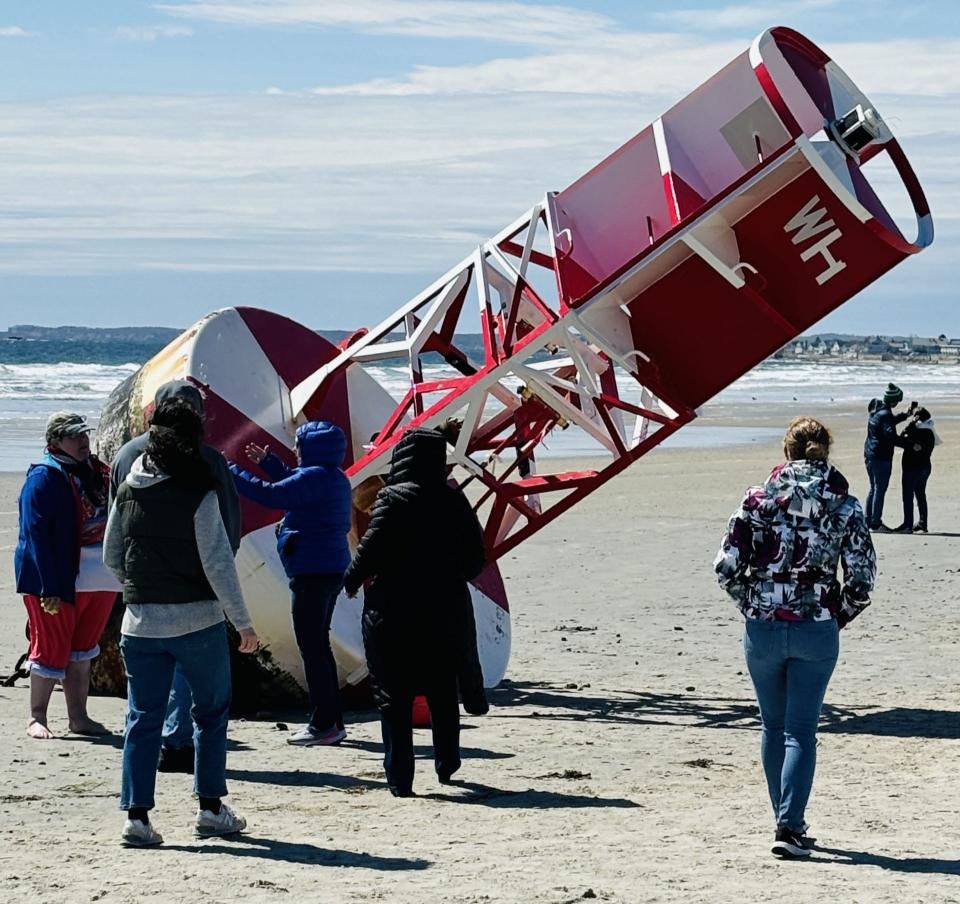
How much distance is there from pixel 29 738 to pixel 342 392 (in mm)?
3031

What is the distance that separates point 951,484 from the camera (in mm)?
25344

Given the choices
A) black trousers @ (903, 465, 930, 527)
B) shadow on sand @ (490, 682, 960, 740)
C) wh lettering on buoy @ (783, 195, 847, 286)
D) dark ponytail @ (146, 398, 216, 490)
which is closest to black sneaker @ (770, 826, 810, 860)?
dark ponytail @ (146, 398, 216, 490)

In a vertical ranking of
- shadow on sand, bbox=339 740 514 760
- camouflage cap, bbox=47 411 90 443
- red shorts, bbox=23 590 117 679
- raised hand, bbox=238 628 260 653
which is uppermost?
camouflage cap, bbox=47 411 90 443

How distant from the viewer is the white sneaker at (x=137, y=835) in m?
6.60

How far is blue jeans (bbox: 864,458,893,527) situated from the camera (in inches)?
761

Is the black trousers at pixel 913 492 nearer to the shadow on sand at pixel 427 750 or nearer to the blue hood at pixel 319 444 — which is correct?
the shadow on sand at pixel 427 750

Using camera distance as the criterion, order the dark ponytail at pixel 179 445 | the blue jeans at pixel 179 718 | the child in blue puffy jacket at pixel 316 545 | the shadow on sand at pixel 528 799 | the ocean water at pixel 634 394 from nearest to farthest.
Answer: the dark ponytail at pixel 179 445
the shadow on sand at pixel 528 799
the blue jeans at pixel 179 718
the child in blue puffy jacket at pixel 316 545
the ocean water at pixel 634 394

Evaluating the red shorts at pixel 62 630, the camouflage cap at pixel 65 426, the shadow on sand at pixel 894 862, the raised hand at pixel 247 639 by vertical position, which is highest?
the camouflage cap at pixel 65 426

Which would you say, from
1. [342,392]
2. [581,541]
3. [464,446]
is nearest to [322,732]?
[464,446]

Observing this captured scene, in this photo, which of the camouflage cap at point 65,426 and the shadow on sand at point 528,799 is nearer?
the shadow on sand at point 528,799

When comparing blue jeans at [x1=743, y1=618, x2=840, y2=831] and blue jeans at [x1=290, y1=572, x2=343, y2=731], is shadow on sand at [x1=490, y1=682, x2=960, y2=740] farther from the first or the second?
blue jeans at [x1=743, y1=618, x2=840, y2=831]

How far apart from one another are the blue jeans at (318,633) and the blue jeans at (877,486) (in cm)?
1162

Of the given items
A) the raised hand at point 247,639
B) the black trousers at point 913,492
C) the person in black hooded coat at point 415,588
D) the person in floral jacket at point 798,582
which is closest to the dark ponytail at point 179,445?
the raised hand at point 247,639

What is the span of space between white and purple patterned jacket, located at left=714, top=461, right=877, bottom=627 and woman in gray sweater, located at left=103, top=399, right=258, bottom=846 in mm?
1956
